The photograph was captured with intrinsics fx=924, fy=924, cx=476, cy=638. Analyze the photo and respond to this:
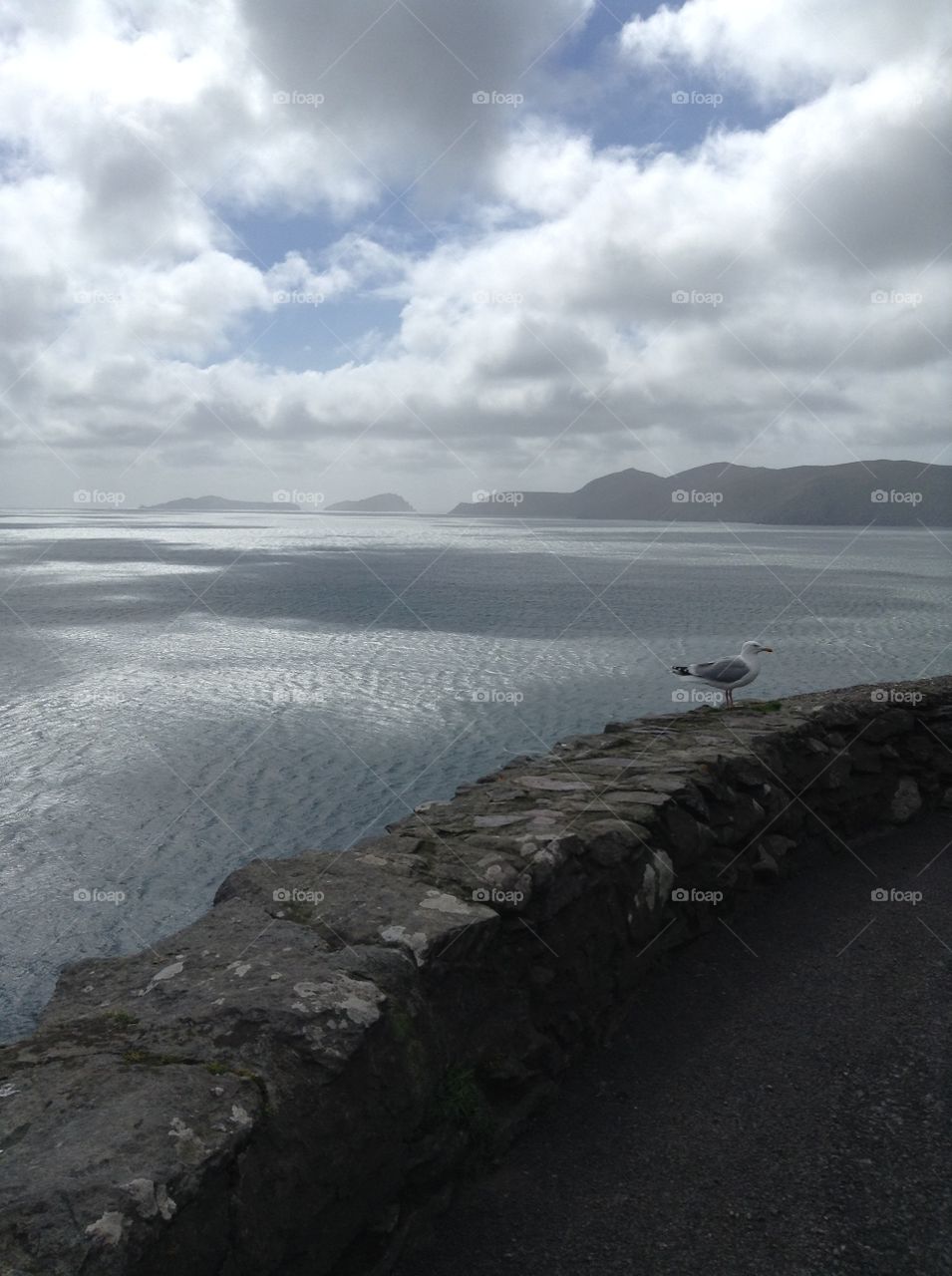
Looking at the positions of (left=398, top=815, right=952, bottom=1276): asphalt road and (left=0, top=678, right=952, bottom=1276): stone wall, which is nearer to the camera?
(left=0, top=678, right=952, bottom=1276): stone wall

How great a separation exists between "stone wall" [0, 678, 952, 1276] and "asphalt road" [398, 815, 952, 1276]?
299 millimetres

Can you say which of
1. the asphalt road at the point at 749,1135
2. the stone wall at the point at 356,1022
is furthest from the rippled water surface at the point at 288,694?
the asphalt road at the point at 749,1135

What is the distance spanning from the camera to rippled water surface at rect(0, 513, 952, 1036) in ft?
49.3

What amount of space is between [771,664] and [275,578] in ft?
165

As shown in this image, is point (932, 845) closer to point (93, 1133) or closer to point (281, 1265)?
point (281, 1265)

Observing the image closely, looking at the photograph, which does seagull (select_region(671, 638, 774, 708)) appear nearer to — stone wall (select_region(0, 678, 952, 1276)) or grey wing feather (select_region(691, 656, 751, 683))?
grey wing feather (select_region(691, 656, 751, 683))

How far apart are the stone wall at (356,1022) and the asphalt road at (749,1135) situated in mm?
299

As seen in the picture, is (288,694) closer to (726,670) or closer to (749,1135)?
(726,670)

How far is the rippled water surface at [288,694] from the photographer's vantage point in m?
15.0

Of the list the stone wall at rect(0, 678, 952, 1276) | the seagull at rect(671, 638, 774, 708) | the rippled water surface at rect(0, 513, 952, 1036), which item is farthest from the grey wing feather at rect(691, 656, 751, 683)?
the rippled water surface at rect(0, 513, 952, 1036)

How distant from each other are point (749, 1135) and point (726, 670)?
25.6 feet

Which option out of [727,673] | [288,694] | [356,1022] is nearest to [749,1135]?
[356,1022]

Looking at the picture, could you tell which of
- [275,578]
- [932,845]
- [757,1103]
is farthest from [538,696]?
[275,578]

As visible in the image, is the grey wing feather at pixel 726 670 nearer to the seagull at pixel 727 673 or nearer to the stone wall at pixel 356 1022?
the seagull at pixel 727 673
